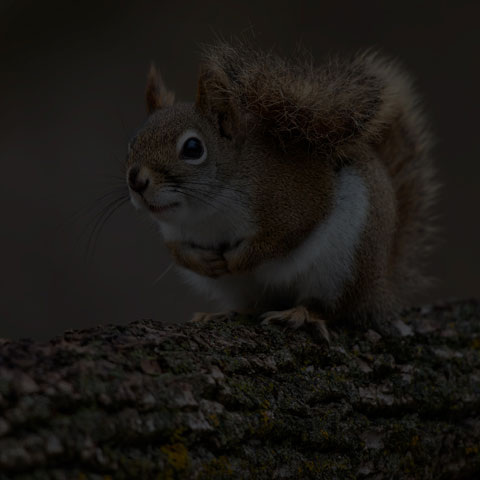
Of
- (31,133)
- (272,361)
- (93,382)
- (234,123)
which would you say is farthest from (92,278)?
(93,382)

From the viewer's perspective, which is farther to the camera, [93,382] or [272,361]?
[272,361]

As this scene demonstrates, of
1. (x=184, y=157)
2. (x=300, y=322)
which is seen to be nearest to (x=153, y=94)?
(x=184, y=157)

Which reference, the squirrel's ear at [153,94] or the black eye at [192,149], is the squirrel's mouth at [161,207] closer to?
the black eye at [192,149]

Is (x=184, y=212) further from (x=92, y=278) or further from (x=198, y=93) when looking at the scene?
(x=92, y=278)

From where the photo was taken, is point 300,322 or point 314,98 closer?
point 300,322

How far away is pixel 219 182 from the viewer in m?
2.03

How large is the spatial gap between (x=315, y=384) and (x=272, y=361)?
0.12 meters

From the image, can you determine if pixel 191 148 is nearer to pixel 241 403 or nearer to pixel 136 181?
pixel 136 181

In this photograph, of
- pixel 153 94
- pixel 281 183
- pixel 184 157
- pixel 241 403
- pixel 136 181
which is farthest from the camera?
pixel 153 94

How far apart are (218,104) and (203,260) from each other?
17.1 inches

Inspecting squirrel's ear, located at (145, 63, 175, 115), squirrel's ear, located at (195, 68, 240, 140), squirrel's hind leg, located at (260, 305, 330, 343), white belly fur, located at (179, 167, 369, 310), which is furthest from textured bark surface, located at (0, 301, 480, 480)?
squirrel's ear, located at (145, 63, 175, 115)

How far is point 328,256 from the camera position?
2.03m

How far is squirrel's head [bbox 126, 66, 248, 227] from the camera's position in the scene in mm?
1898

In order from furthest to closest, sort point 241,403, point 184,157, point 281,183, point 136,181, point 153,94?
point 153,94, point 281,183, point 184,157, point 136,181, point 241,403
